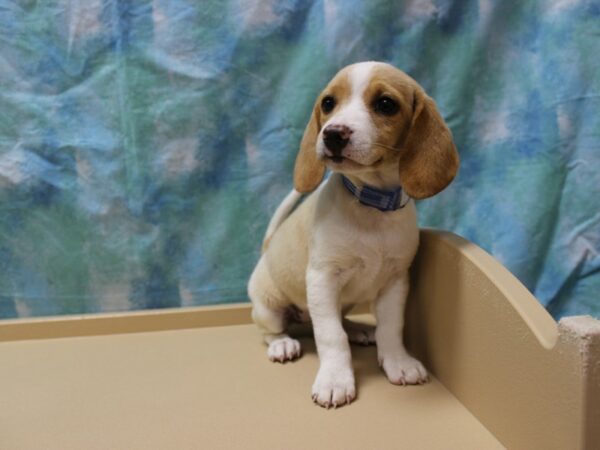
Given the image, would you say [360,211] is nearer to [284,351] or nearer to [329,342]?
[329,342]

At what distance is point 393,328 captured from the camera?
1.50 m

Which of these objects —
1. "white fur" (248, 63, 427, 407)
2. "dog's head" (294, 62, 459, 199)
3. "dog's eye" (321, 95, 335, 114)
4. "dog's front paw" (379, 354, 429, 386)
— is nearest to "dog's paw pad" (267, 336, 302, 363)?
"white fur" (248, 63, 427, 407)

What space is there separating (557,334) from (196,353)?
106 centimetres

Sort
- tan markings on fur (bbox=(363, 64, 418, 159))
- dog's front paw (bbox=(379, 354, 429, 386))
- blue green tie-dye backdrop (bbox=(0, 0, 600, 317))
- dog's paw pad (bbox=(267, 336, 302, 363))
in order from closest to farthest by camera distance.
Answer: tan markings on fur (bbox=(363, 64, 418, 159))
dog's front paw (bbox=(379, 354, 429, 386))
dog's paw pad (bbox=(267, 336, 302, 363))
blue green tie-dye backdrop (bbox=(0, 0, 600, 317))

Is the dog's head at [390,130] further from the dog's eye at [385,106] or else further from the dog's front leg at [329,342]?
the dog's front leg at [329,342]

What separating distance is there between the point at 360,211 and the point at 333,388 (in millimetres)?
435

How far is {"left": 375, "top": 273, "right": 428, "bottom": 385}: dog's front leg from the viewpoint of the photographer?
1.47 meters

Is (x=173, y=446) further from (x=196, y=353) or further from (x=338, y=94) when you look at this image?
(x=338, y=94)

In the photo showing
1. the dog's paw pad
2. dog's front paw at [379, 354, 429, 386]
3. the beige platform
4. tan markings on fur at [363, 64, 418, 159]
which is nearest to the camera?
the beige platform

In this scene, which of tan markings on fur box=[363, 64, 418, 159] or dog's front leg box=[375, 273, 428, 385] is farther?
dog's front leg box=[375, 273, 428, 385]

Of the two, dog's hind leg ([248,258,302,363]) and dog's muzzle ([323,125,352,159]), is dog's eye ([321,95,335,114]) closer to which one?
dog's muzzle ([323,125,352,159])

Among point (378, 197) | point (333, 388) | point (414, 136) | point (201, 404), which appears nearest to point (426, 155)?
point (414, 136)

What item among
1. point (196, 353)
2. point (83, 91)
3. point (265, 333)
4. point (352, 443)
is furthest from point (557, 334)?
point (83, 91)

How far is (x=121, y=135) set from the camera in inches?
75.7
